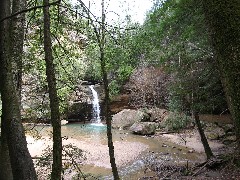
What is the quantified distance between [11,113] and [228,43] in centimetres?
296

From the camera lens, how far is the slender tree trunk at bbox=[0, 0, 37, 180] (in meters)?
3.70

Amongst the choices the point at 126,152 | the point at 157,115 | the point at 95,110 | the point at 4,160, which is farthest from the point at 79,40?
the point at 95,110

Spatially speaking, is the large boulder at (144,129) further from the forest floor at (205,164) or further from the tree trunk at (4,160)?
the tree trunk at (4,160)

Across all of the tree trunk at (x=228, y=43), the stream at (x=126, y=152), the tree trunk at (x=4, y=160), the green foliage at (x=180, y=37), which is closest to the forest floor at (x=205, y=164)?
the stream at (x=126, y=152)

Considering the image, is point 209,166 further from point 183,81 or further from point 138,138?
point 138,138

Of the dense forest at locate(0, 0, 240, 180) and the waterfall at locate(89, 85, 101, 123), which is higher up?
the dense forest at locate(0, 0, 240, 180)

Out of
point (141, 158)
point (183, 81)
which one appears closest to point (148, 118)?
point (141, 158)


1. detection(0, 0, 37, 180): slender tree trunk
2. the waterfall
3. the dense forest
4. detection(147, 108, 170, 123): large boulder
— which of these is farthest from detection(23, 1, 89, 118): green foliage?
the waterfall

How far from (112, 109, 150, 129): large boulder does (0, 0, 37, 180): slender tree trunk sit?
60.8 feet

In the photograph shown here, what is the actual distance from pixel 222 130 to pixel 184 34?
11.8 meters

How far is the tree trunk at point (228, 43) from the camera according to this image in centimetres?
192

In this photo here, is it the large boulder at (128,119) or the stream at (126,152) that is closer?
the stream at (126,152)

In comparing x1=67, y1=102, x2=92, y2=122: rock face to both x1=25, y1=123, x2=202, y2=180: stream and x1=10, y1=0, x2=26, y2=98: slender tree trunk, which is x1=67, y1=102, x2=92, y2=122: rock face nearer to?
x1=25, y1=123, x2=202, y2=180: stream

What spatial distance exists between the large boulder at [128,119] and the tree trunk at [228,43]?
20653 millimetres
